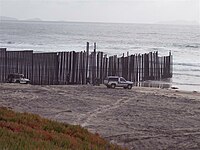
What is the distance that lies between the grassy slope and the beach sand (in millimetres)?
4284

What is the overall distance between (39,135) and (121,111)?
12.9m

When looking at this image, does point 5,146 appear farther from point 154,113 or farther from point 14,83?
point 14,83

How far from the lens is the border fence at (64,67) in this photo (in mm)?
33281

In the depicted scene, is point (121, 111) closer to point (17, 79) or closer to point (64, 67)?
point (17, 79)

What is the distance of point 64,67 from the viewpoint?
112 feet

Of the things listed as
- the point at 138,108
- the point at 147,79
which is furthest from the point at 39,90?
the point at 147,79

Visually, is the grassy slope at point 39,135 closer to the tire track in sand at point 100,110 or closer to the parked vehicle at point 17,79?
the tire track in sand at point 100,110

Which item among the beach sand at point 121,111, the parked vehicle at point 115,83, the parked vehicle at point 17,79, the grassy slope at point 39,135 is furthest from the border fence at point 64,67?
the grassy slope at point 39,135

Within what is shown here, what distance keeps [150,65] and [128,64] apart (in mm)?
5386

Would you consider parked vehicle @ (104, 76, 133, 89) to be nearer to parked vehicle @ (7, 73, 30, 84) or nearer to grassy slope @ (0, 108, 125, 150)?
parked vehicle @ (7, 73, 30, 84)

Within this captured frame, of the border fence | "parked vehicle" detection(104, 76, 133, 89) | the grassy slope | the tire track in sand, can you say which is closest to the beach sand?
the tire track in sand

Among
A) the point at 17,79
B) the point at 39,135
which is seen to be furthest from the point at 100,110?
the point at 39,135

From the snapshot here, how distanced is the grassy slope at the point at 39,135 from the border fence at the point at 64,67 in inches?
861

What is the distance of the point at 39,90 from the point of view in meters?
28.3
